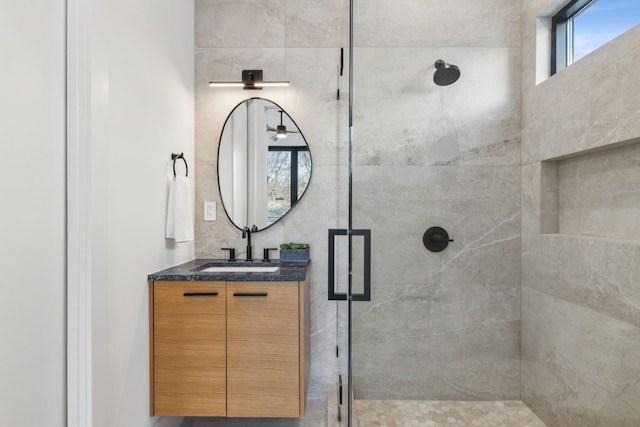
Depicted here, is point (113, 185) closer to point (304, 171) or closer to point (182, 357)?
point (182, 357)

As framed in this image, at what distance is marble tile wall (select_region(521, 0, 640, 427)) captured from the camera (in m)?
0.73

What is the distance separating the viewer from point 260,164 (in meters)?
2.27

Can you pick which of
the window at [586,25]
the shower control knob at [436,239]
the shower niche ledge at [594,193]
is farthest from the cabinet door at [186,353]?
the window at [586,25]

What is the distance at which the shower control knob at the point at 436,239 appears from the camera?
41.6 inches

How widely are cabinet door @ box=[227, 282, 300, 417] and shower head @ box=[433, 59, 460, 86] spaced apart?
3.79 feet

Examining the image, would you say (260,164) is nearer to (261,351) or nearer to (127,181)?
(127,181)

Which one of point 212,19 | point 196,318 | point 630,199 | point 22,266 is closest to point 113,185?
point 22,266

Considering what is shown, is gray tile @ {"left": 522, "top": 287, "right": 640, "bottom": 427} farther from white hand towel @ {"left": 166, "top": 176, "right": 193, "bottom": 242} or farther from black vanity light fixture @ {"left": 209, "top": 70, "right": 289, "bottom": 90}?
black vanity light fixture @ {"left": 209, "top": 70, "right": 289, "bottom": 90}

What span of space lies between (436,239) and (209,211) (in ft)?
5.25

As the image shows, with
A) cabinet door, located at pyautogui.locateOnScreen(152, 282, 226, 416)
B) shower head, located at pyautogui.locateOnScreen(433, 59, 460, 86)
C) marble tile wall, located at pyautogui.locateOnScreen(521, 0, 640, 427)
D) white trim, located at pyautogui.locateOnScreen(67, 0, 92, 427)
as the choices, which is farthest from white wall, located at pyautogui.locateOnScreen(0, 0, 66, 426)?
marble tile wall, located at pyautogui.locateOnScreen(521, 0, 640, 427)

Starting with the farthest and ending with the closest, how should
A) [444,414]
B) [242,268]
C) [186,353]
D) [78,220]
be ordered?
1. [242,268]
2. [186,353]
3. [78,220]
4. [444,414]

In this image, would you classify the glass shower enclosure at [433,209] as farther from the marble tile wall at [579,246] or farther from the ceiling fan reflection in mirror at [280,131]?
the ceiling fan reflection in mirror at [280,131]

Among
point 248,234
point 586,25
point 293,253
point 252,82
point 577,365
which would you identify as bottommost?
point 577,365

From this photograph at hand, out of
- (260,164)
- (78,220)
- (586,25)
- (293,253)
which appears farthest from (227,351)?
(586,25)
